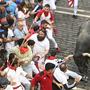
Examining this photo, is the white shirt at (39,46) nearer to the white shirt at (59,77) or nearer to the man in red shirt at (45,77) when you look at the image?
the white shirt at (59,77)

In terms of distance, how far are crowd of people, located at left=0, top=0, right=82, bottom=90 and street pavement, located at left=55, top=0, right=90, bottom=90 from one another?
0.55 meters

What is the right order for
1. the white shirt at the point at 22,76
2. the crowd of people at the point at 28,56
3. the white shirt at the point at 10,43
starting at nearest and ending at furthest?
1. the crowd of people at the point at 28,56
2. the white shirt at the point at 22,76
3. the white shirt at the point at 10,43

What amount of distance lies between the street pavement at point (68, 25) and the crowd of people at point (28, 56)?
0.55 meters

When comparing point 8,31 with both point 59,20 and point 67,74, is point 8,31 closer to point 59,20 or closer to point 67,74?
point 67,74

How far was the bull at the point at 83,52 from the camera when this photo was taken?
14727mm

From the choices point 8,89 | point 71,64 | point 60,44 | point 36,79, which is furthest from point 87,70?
point 8,89

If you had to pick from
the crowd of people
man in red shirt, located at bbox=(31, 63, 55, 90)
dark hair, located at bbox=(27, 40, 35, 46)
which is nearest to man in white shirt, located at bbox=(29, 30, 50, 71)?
the crowd of people

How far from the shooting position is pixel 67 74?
1374 centimetres

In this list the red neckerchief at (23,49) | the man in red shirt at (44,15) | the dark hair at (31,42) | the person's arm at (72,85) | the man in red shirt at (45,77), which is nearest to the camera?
the man in red shirt at (45,77)

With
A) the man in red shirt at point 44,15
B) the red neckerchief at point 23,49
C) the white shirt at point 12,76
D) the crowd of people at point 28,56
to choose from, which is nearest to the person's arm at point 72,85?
the crowd of people at point 28,56

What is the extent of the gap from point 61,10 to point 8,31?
723cm

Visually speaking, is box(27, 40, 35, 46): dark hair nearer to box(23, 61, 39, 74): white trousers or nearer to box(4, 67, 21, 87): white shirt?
box(23, 61, 39, 74): white trousers

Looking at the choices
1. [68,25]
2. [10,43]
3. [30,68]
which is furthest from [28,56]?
[68,25]

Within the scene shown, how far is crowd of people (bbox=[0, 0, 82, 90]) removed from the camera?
11.8m
